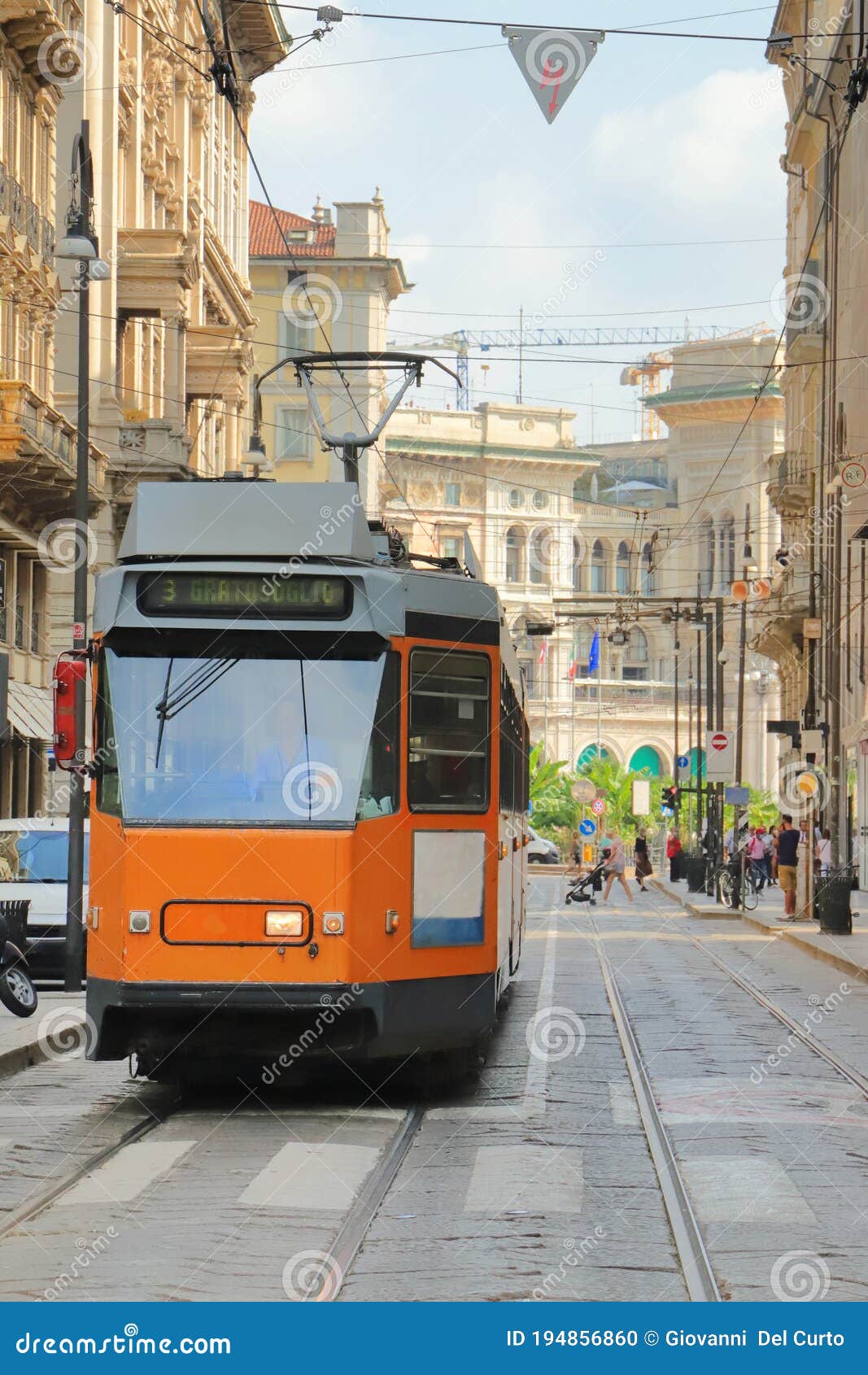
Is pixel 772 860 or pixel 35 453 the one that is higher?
pixel 35 453

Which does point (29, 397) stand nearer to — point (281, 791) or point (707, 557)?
point (281, 791)

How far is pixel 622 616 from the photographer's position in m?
49.6

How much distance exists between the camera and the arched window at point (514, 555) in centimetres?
11688

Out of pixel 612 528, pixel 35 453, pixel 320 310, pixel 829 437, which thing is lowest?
pixel 35 453

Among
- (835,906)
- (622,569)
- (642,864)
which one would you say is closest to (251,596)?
(835,906)

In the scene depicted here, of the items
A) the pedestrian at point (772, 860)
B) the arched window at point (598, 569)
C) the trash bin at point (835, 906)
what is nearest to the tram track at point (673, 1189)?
the trash bin at point (835, 906)

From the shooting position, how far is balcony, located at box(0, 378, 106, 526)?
29.1 meters

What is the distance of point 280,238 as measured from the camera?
290 ft

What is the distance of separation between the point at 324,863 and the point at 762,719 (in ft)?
361

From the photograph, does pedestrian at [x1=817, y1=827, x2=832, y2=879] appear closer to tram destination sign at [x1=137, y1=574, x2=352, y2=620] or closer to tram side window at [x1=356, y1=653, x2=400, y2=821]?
tram side window at [x1=356, y1=653, x2=400, y2=821]

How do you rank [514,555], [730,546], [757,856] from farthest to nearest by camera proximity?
[730,546] < [514,555] < [757,856]

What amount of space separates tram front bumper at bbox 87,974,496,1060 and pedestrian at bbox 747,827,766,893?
37.5 meters

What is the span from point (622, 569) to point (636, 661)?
529 centimetres

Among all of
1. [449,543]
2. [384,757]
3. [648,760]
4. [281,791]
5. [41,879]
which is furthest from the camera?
[648,760]
